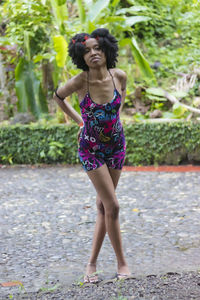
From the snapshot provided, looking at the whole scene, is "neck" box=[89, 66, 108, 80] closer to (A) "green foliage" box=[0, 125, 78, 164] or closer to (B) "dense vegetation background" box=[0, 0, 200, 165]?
(B) "dense vegetation background" box=[0, 0, 200, 165]

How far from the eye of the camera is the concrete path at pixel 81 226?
3523mm

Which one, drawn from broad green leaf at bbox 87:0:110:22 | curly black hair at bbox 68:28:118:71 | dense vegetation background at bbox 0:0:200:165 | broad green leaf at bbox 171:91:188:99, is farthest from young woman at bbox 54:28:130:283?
broad green leaf at bbox 171:91:188:99

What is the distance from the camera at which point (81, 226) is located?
15.6ft

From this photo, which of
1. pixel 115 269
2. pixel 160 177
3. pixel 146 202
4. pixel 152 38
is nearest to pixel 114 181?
pixel 115 269

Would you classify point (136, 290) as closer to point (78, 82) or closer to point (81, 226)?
point (78, 82)

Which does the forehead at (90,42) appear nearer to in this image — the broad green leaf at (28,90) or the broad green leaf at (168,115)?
the broad green leaf at (28,90)

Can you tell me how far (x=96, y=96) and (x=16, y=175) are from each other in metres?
5.31

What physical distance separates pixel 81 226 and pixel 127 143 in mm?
3758

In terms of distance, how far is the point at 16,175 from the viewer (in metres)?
7.98

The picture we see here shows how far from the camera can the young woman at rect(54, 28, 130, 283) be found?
9.58 feet

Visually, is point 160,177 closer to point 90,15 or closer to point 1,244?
point 90,15

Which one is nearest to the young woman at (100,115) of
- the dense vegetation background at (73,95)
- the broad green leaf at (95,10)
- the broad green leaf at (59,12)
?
the dense vegetation background at (73,95)

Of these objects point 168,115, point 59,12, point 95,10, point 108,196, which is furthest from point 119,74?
point 168,115

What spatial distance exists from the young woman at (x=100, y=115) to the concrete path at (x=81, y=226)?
0.75m
